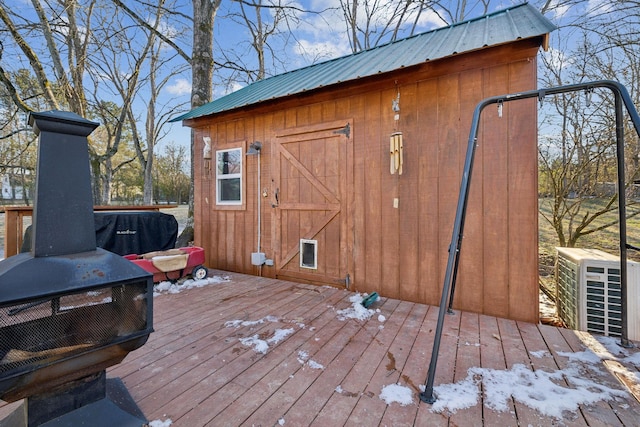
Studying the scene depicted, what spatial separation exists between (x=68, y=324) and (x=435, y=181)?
304cm

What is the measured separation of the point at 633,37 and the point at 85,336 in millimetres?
6787

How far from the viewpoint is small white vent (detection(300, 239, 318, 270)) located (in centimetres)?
381

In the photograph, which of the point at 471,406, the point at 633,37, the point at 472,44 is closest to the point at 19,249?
the point at 471,406

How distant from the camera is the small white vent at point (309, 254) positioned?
150 inches

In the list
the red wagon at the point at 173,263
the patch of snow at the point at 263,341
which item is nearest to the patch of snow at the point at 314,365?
the patch of snow at the point at 263,341

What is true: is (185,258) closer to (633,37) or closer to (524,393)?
(524,393)

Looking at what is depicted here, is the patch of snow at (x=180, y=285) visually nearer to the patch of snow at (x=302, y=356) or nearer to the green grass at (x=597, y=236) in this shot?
the patch of snow at (x=302, y=356)

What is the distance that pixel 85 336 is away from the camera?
1289mm

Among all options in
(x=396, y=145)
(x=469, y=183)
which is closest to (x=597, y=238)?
(x=396, y=145)

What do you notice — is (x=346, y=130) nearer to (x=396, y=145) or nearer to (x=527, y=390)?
(x=396, y=145)

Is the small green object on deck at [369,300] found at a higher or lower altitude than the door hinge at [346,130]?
lower

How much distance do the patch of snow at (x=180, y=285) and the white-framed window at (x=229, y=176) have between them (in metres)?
1.24

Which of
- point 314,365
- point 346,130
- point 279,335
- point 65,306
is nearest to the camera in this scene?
point 65,306

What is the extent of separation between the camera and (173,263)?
3.62 m
